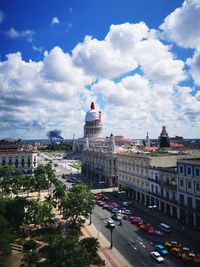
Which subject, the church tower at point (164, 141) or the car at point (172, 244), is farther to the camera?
the church tower at point (164, 141)

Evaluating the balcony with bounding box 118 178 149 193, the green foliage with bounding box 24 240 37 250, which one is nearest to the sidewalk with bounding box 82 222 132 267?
the green foliage with bounding box 24 240 37 250

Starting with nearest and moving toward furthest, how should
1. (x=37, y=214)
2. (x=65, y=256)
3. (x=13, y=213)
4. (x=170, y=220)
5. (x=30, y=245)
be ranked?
(x=65, y=256) → (x=30, y=245) → (x=13, y=213) → (x=37, y=214) → (x=170, y=220)

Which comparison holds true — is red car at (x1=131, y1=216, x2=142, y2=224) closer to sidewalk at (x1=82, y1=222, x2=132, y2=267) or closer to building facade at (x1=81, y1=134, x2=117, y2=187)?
sidewalk at (x1=82, y1=222, x2=132, y2=267)

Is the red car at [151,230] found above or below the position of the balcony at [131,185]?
below

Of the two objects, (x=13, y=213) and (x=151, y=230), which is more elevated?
(x=13, y=213)

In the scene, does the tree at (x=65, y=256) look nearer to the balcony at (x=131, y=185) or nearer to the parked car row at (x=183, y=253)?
the parked car row at (x=183, y=253)

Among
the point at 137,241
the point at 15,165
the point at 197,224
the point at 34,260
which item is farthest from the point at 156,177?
the point at 15,165

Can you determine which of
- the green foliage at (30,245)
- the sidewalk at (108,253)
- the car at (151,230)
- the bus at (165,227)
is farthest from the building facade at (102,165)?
the green foliage at (30,245)

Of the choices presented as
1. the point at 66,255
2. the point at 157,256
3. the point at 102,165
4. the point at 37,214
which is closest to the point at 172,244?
the point at 157,256

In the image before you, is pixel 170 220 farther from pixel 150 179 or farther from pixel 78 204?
pixel 78 204

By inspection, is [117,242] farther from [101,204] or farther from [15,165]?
[15,165]
